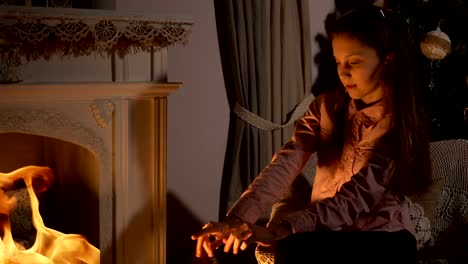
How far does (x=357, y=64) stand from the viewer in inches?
66.1

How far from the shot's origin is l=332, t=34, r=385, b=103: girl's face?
65.9 inches

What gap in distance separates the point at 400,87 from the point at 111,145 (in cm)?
107

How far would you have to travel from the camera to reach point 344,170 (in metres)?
1.81

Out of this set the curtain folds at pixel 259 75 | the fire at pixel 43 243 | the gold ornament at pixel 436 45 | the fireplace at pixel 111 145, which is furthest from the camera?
the curtain folds at pixel 259 75

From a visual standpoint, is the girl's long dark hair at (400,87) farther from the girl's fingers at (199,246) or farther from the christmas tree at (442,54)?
the christmas tree at (442,54)

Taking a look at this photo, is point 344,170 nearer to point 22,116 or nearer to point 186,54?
point 22,116

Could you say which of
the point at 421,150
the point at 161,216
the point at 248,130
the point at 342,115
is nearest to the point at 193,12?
the point at 248,130

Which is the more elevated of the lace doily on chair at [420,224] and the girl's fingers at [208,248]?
the girl's fingers at [208,248]

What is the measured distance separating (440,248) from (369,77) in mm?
918

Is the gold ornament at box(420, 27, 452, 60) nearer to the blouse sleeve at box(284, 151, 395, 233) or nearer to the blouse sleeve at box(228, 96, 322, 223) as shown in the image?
the blouse sleeve at box(228, 96, 322, 223)

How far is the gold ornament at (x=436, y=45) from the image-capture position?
107 inches

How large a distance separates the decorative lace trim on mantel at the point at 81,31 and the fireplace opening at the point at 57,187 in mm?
453

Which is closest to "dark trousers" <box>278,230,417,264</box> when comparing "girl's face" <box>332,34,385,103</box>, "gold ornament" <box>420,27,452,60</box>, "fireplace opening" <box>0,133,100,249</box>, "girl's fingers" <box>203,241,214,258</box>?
"girl's fingers" <box>203,241,214,258</box>

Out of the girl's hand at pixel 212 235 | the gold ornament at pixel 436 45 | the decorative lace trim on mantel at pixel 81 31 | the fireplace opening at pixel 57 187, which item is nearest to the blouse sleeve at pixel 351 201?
the girl's hand at pixel 212 235
